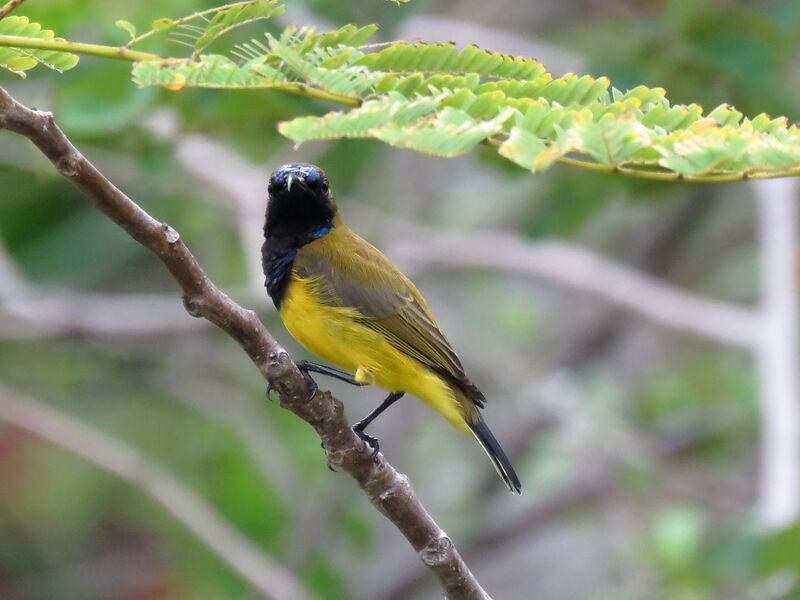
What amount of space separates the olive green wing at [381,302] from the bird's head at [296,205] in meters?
0.08

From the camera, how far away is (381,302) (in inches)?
127

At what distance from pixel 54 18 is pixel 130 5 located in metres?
0.51

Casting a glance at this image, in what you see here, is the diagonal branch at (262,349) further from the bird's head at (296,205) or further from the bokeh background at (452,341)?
the bokeh background at (452,341)

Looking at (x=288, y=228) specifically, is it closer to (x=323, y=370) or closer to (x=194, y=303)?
(x=323, y=370)

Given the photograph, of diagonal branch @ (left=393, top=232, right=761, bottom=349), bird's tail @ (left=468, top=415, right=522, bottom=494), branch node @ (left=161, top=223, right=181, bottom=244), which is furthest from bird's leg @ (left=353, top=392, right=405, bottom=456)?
diagonal branch @ (left=393, top=232, right=761, bottom=349)

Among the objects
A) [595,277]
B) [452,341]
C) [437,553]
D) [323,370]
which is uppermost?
[452,341]

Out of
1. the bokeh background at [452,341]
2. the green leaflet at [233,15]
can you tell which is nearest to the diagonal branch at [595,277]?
the bokeh background at [452,341]

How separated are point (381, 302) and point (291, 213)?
409 millimetres

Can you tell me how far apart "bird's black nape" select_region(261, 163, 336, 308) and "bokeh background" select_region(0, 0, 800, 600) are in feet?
1.11

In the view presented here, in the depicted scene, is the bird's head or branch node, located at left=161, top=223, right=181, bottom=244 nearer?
branch node, located at left=161, top=223, right=181, bottom=244

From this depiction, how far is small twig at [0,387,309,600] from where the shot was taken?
4.98 meters

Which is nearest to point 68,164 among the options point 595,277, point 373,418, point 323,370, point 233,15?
point 233,15

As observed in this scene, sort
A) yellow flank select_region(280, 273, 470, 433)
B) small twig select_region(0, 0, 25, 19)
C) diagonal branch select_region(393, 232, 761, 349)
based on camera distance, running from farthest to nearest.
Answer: diagonal branch select_region(393, 232, 761, 349) → yellow flank select_region(280, 273, 470, 433) → small twig select_region(0, 0, 25, 19)

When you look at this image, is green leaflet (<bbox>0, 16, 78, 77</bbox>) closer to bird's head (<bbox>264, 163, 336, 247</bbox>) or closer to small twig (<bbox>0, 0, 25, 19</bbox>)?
small twig (<bbox>0, 0, 25, 19</bbox>)
